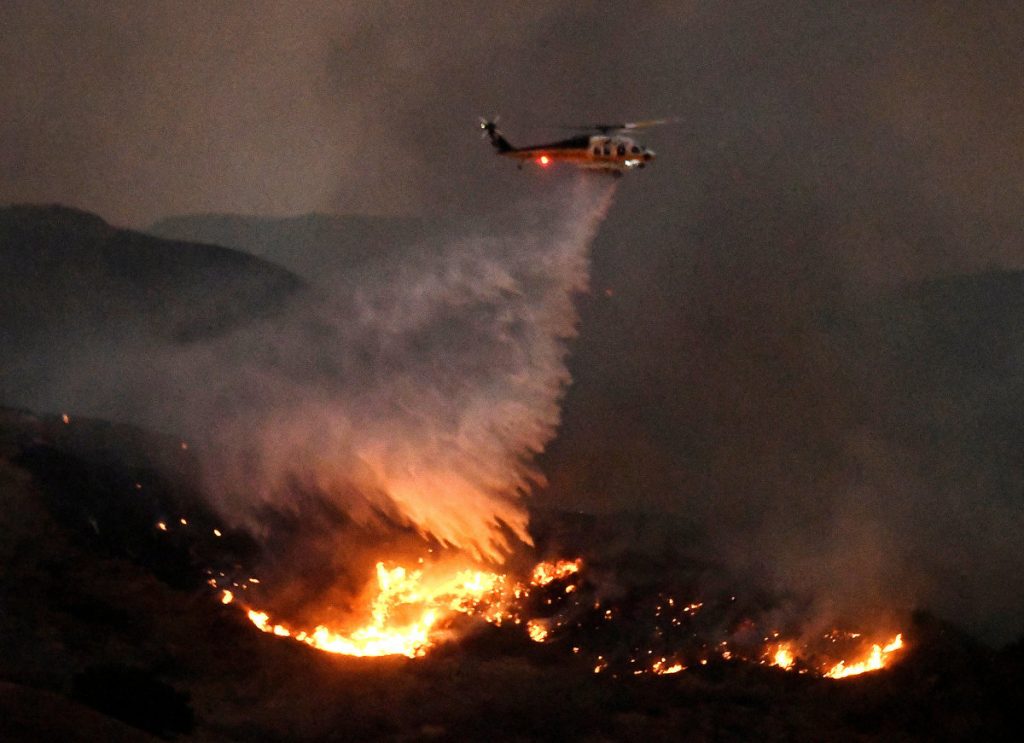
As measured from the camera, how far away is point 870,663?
69.2 feet

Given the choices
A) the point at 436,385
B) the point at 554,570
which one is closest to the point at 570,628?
the point at 554,570

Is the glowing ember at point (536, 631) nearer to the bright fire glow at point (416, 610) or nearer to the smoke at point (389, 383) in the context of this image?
the bright fire glow at point (416, 610)

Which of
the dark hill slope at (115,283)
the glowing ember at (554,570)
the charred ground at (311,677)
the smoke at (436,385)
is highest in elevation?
the dark hill slope at (115,283)

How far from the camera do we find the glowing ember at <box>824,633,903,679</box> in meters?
20.8

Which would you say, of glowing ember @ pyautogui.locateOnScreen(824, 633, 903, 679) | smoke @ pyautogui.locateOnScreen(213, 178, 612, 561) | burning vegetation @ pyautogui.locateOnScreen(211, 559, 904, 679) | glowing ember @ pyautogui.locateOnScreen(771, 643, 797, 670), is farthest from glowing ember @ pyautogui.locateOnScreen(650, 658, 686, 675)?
smoke @ pyautogui.locateOnScreen(213, 178, 612, 561)

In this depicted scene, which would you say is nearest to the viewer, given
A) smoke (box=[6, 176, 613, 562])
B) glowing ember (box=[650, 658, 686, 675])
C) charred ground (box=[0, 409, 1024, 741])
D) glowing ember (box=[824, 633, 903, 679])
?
charred ground (box=[0, 409, 1024, 741])

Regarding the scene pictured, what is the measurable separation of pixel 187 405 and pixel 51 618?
37.3ft

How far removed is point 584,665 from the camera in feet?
67.3

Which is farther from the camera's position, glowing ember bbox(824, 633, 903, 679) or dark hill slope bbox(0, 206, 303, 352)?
dark hill slope bbox(0, 206, 303, 352)

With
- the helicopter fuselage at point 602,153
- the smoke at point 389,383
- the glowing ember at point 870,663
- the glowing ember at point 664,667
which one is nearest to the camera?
the glowing ember at point 664,667

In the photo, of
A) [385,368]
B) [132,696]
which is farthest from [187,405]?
[132,696]

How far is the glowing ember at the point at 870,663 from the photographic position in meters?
20.8

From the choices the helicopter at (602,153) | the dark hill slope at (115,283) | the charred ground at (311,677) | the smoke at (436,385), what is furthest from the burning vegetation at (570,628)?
the dark hill slope at (115,283)

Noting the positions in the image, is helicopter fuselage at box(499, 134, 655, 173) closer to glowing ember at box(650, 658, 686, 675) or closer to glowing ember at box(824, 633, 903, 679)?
glowing ember at box(650, 658, 686, 675)
